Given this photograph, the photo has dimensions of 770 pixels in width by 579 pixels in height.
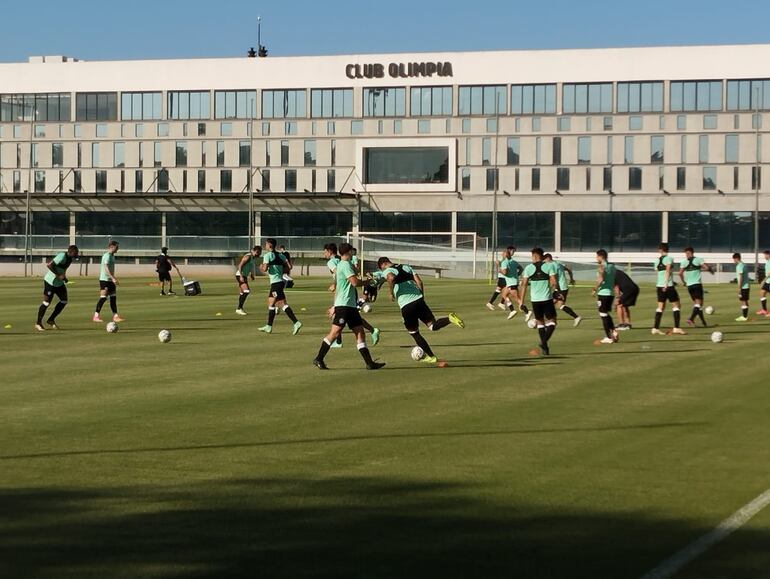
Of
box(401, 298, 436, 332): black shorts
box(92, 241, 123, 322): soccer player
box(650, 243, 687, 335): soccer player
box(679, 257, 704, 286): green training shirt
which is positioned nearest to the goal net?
box(92, 241, 123, 322): soccer player

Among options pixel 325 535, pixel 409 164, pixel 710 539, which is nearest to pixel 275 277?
pixel 325 535

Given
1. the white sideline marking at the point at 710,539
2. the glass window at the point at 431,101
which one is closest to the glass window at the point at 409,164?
the glass window at the point at 431,101

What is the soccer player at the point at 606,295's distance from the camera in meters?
25.0

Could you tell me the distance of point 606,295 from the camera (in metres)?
25.4

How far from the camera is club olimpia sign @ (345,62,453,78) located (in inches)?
3593

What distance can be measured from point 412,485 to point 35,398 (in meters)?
7.19

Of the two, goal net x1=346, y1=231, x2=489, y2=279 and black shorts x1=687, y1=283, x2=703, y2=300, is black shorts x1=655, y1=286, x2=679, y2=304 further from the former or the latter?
goal net x1=346, y1=231, x2=489, y2=279

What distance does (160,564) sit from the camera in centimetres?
739

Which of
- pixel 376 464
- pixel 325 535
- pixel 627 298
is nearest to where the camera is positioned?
pixel 325 535

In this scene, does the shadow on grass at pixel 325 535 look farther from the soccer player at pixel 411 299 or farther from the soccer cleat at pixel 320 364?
the soccer player at pixel 411 299

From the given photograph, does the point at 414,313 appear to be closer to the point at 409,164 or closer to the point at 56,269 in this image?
the point at 56,269

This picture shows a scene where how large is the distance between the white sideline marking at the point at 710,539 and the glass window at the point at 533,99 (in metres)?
82.5

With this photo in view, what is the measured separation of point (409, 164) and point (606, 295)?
223 ft

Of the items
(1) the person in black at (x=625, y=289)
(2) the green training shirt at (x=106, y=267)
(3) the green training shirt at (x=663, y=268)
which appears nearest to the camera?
(3) the green training shirt at (x=663, y=268)
